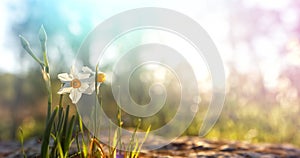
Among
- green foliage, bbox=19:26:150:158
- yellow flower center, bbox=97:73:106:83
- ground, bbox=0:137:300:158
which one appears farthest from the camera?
ground, bbox=0:137:300:158

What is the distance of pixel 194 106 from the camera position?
19.5 feet

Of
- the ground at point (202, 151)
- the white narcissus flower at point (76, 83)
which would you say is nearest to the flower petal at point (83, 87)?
the white narcissus flower at point (76, 83)

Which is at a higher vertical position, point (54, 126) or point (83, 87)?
point (83, 87)

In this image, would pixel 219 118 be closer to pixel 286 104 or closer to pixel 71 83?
pixel 286 104

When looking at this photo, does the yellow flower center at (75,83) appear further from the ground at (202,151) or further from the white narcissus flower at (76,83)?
the ground at (202,151)

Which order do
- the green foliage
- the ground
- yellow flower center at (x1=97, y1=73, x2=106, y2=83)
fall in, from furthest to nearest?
the ground < yellow flower center at (x1=97, y1=73, x2=106, y2=83) < the green foliage

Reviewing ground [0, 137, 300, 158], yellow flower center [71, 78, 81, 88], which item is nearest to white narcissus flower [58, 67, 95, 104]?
yellow flower center [71, 78, 81, 88]

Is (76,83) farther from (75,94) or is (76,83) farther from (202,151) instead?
(202,151)

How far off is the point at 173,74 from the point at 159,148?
3.52m

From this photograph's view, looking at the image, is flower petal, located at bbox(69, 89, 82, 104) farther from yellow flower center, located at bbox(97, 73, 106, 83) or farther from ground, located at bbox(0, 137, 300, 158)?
ground, located at bbox(0, 137, 300, 158)

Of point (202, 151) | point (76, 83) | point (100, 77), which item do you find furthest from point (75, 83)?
point (202, 151)

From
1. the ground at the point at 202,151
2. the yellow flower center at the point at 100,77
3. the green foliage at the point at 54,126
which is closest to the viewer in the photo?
the green foliage at the point at 54,126

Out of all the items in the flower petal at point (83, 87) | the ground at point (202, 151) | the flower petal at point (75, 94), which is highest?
the flower petal at point (83, 87)

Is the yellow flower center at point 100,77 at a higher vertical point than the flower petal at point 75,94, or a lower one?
higher
